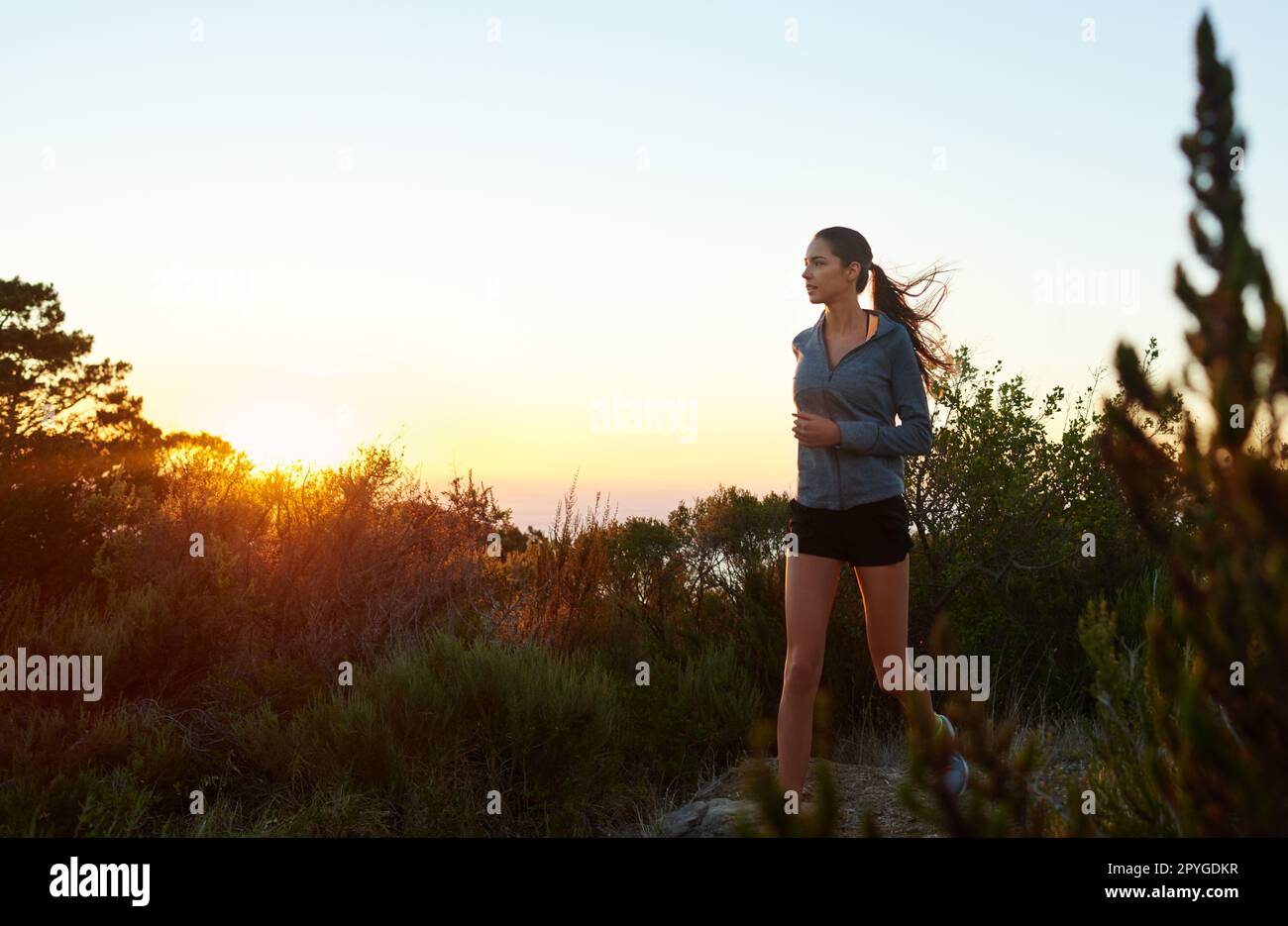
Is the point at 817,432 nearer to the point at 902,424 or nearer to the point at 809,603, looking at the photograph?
the point at 902,424

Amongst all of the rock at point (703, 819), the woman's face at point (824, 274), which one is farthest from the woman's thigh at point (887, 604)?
the woman's face at point (824, 274)

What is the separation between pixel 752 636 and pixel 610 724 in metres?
1.91

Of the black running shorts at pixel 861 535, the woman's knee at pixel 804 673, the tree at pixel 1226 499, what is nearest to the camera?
the tree at pixel 1226 499

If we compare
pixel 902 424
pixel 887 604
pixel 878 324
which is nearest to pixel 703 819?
pixel 887 604

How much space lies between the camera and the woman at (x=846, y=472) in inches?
177

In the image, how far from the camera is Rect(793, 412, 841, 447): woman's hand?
178 inches

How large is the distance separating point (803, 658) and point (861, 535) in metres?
0.58

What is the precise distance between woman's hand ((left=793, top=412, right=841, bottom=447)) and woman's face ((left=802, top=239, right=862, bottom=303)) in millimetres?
722

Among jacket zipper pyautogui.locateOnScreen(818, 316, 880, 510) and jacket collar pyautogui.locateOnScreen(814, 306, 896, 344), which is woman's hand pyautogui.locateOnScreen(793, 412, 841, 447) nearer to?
jacket zipper pyautogui.locateOnScreen(818, 316, 880, 510)

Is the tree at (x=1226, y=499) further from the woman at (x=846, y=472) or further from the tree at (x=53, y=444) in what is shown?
the tree at (x=53, y=444)

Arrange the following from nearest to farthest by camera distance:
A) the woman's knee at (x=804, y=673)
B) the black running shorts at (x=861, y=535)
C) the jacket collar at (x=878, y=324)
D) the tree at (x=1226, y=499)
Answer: the tree at (x=1226, y=499) < the woman's knee at (x=804, y=673) < the black running shorts at (x=861, y=535) < the jacket collar at (x=878, y=324)

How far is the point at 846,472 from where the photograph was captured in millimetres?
4637

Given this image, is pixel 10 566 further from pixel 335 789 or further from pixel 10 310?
pixel 10 310
